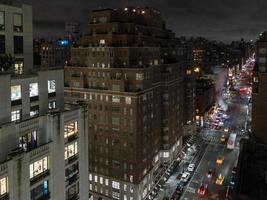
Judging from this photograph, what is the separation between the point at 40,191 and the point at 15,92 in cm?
974

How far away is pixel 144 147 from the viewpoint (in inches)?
3255

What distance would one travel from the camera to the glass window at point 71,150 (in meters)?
34.1

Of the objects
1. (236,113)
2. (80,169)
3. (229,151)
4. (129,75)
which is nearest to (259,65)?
(129,75)

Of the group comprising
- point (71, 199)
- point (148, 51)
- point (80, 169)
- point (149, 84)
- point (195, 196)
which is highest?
point (148, 51)

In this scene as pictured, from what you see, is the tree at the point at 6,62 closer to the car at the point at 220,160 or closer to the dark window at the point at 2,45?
the dark window at the point at 2,45

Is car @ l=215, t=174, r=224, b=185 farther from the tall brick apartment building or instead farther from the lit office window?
the lit office window

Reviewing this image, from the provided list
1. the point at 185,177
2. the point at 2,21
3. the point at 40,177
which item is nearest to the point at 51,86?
the point at 2,21

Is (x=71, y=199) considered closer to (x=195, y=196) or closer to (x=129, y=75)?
(x=129, y=75)

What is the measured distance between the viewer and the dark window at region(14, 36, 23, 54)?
33.6m

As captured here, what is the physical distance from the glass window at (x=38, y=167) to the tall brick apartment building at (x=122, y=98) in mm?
47134

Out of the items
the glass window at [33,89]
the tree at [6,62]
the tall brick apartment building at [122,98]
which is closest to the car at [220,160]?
the tall brick apartment building at [122,98]

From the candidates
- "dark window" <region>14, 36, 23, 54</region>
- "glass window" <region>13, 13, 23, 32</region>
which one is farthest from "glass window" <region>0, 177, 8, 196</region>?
"glass window" <region>13, 13, 23, 32</region>

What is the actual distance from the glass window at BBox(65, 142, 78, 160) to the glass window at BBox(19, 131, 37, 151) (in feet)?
14.5

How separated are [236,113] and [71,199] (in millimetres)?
166495
